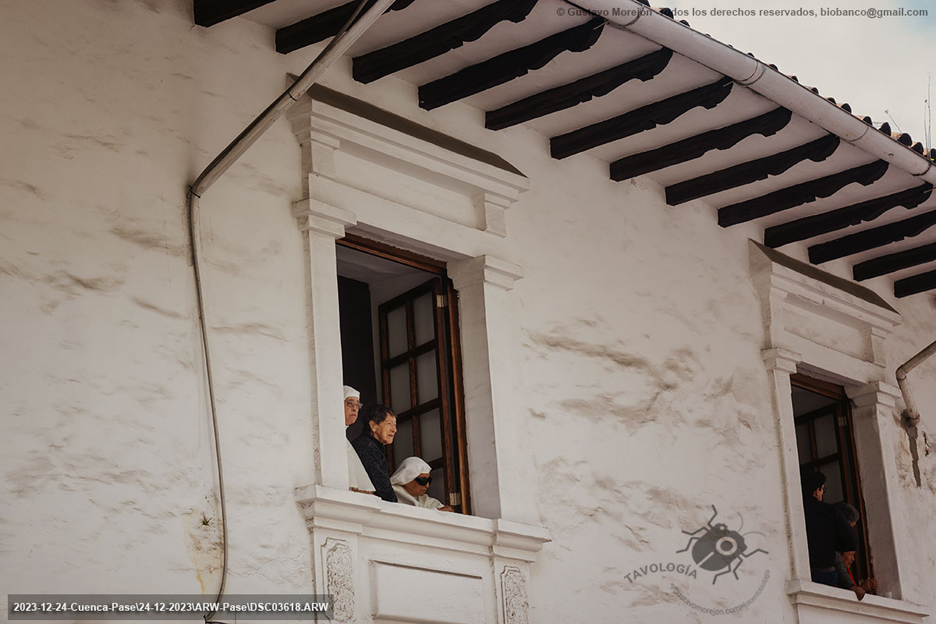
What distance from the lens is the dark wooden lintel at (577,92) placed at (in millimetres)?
6555

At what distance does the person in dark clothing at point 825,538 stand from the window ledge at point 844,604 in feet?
0.74

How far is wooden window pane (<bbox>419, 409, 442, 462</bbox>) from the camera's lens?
6730 millimetres

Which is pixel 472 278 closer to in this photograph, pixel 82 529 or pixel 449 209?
pixel 449 209

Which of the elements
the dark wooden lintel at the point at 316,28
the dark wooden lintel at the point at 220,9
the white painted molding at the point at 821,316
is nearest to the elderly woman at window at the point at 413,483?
the dark wooden lintel at the point at 316,28

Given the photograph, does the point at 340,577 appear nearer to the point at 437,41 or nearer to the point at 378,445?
the point at 378,445

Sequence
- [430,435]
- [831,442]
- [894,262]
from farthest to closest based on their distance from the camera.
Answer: [831,442] < [894,262] < [430,435]

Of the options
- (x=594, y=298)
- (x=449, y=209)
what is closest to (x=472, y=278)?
(x=449, y=209)

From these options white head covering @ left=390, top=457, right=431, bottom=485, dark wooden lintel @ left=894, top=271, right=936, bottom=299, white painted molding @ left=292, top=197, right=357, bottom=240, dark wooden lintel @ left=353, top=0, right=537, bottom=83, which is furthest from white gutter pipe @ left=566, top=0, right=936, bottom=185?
white head covering @ left=390, top=457, right=431, bottom=485

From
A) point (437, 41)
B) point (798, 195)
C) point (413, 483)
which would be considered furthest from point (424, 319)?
point (798, 195)

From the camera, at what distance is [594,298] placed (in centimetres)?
725

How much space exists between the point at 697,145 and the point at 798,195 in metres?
0.95

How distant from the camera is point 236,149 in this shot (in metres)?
5.36

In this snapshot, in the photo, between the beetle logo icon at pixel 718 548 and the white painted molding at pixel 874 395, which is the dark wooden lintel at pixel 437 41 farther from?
the white painted molding at pixel 874 395

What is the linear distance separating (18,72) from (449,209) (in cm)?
218
